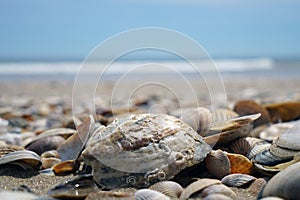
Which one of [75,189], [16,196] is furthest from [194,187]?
[16,196]

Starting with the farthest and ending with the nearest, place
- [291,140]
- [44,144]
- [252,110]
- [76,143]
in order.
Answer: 1. [252,110]
2. [44,144]
3. [76,143]
4. [291,140]

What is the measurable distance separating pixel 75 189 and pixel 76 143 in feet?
3.07

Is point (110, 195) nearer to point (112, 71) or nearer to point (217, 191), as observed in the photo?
point (217, 191)

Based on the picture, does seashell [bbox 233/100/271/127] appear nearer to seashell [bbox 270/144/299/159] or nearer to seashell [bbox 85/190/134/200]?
seashell [bbox 270/144/299/159]

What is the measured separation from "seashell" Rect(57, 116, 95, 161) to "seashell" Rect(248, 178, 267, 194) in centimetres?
126

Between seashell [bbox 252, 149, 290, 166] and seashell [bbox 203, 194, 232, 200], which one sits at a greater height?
seashell [bbox 203, 194, 232, 200]

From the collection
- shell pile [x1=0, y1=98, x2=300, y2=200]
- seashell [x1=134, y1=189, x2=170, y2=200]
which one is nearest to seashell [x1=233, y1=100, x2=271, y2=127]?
shell pile [x1=0, y1=98, x2=300, y2=200]

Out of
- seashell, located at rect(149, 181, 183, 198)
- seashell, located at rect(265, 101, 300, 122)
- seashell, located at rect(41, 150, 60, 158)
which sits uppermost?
seashell, located at rect(149, 181, 183, 198)

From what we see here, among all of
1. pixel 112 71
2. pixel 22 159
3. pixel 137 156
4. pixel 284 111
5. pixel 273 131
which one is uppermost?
pixel 137 156

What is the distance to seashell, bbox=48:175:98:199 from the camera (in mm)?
2158

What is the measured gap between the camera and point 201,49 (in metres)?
3.08

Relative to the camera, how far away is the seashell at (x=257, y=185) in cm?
236

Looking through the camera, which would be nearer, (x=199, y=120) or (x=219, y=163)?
(x=219, y=163)

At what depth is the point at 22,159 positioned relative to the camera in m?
2.74
